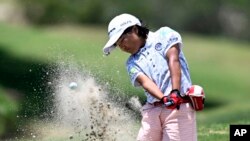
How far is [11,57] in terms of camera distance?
3019cm

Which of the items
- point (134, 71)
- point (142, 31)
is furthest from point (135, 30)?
point (134, 71)

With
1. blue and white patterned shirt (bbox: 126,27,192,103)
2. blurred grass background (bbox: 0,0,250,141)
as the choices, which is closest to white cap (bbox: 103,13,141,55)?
blue and white patterned shirt (bbox: 126,27,192,103)

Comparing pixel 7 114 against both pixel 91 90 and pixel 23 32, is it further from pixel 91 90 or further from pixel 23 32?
pixel 23 32

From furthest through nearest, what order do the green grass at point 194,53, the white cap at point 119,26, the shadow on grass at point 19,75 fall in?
1. the green grass at point 194,53
2. the shadow on grass at point 19,75
3. the white cap at point 119,26

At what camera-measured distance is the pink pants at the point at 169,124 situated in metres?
7.05

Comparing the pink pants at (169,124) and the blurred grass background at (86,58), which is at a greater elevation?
the blurred grass background at (86,58)

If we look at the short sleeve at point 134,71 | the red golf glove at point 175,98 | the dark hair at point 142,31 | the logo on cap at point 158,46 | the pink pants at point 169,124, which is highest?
the dark hair at point 142,31

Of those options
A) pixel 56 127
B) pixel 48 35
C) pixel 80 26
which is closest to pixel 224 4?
pixel 80 26

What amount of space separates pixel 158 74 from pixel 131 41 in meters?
0.37

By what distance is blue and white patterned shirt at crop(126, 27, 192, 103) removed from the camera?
7094 mm

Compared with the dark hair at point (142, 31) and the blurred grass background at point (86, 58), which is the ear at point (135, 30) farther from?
the blurred grass background at point (86, 58)

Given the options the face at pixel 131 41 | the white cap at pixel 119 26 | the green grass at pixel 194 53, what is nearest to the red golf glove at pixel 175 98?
the face at pixel 131 41

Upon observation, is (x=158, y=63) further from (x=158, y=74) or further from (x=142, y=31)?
(x=142, y=31)

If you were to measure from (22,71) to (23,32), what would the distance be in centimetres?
713
